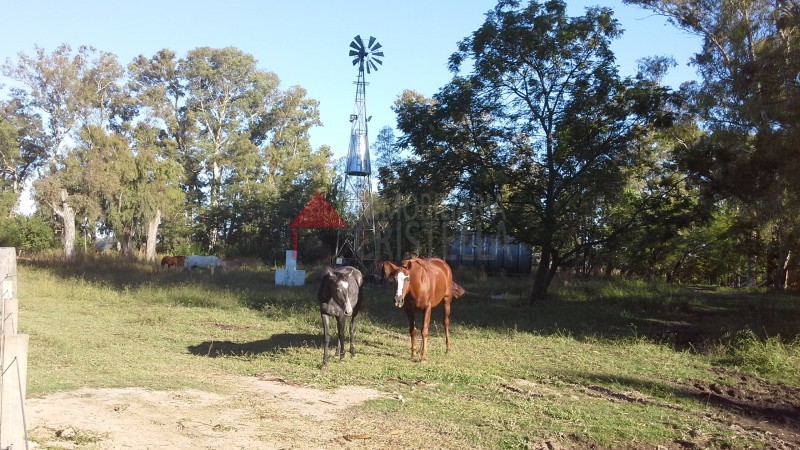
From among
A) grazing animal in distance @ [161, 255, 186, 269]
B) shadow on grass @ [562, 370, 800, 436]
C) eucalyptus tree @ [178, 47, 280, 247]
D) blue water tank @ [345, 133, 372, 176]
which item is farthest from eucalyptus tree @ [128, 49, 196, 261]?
shadow on grass @ [562, 370, 800, 436]

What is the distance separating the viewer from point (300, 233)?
4025 cm

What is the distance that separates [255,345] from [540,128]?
1112 cm

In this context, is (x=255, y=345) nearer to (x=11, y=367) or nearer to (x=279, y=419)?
(x=279, y=419)

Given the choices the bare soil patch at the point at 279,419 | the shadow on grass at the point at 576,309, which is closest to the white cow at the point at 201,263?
the shadow on grass at the point at 576,309

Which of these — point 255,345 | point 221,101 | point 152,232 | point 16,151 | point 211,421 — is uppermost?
point 221,101

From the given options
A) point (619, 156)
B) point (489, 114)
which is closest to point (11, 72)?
point (489, 114)

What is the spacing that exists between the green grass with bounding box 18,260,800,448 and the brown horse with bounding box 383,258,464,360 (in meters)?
0.57

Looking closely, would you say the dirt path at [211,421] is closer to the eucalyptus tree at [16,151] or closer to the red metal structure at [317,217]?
the red metal structure at [317,217]

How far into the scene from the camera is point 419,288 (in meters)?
10.9

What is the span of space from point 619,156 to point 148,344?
511 inches

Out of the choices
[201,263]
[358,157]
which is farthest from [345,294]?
[201,263]

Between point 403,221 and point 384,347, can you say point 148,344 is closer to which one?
point 384,347

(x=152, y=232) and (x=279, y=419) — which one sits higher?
(x=152, y=232)

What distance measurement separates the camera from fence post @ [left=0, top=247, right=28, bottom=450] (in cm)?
434
